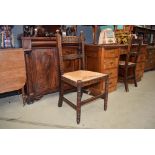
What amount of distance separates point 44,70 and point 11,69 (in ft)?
1.68

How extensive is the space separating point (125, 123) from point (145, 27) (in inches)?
147

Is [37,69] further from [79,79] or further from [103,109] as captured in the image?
[103,109]

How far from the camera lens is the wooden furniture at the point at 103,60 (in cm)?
260

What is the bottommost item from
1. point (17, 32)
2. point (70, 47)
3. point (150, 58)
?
point (150, 58)

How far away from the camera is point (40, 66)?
2.42 metres

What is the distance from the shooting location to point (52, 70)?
8.38 feet

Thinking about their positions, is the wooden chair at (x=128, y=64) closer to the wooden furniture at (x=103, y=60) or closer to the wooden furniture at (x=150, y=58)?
the wooden furniture at (x=103, y=60)

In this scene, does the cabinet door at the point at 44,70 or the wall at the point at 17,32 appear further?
the wall at the point at 17,32

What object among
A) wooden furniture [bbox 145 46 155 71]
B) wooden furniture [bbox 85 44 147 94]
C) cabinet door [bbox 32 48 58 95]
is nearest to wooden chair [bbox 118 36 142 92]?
wooden furniture [bbox 85 44 147 94]

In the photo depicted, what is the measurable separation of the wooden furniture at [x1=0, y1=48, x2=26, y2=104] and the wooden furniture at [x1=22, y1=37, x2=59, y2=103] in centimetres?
17

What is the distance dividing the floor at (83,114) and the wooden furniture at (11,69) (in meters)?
0.35

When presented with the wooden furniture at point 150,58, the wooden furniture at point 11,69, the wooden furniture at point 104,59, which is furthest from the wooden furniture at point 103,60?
the wooden furniture at point 150,58

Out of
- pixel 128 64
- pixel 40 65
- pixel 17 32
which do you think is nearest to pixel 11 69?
pixel 40 65

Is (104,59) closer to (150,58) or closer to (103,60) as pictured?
(103,60)
